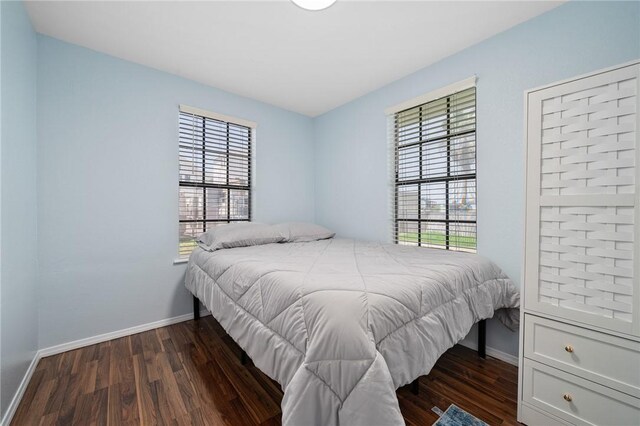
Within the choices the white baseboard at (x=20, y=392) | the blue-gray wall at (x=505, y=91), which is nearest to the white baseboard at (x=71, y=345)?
the white baseboard at (x=20, y=392)

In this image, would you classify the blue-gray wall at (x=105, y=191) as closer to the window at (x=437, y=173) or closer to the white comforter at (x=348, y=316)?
the white comforter at (x=348, y=316)

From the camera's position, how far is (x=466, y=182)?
87.7 inches

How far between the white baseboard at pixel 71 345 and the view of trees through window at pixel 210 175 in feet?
2.16

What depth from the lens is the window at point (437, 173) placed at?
2211 millimetres

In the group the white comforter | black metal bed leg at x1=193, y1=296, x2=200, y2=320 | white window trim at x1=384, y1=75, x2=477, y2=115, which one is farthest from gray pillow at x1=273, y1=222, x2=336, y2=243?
white window trim at x1=384, y1=75, x2=477, y2=115

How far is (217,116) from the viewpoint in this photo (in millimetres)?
2867

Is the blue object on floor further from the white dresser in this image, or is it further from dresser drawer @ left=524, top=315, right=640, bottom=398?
dresser drawer @ left=524, top=315, right=640, bottom=398

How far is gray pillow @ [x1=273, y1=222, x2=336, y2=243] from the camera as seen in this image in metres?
2.84

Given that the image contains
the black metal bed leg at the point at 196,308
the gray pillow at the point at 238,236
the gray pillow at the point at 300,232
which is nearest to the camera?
the gray pillow at the point at 238,236

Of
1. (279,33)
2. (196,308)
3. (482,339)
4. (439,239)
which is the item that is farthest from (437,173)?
(196,308)

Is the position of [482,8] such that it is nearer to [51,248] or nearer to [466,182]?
[466,182]

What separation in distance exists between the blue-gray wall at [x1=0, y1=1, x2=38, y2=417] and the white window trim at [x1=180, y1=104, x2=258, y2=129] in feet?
3.50

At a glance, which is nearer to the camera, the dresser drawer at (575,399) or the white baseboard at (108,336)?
the dresser drawer at (575,399)

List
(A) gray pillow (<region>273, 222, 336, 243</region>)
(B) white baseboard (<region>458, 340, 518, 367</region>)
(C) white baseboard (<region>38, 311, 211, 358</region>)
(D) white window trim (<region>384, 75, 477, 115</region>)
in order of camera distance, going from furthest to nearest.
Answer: (A) gray pillow (<region>273, 222, 336, 243</region>) → (D) white window trim (<region>384, 75, 477, 115</region>) → (C) white baseboard (<region>38, 311, 211, 358</region>) → (B) white baseboard (<region>458, 340, 518, 367</region>)
